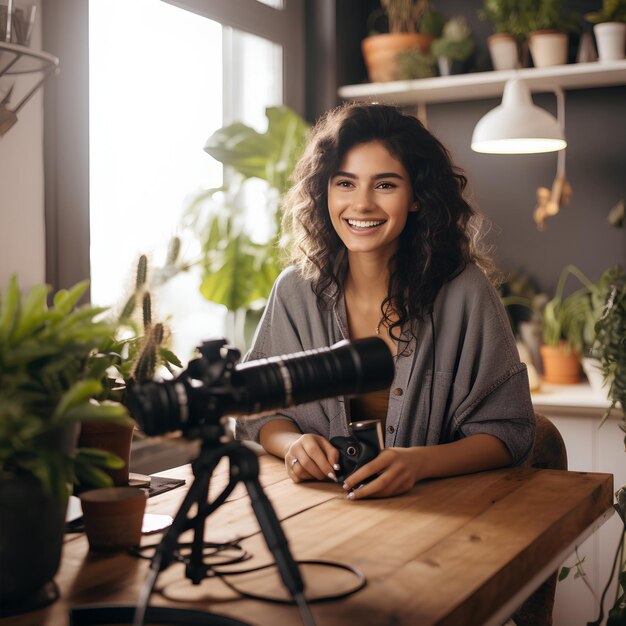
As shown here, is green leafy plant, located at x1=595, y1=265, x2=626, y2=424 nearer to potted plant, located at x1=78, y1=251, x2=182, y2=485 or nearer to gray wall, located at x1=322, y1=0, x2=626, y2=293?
potted plant, located at x1=78, y1=251, x2=182, y2=485

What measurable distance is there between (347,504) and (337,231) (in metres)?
0.75

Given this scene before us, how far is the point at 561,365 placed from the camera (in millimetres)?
3258

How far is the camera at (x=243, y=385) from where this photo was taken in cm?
92

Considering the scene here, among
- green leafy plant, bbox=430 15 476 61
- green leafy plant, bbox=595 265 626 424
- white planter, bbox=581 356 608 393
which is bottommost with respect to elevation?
white planter, bbox=581 356 608 393

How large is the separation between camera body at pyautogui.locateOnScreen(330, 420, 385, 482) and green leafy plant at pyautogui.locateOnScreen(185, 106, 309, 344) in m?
1.47

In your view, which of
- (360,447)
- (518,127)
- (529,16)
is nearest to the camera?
(360,447)

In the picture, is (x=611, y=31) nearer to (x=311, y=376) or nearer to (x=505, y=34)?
(x=505, y=34)

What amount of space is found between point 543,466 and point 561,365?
140 centimetres

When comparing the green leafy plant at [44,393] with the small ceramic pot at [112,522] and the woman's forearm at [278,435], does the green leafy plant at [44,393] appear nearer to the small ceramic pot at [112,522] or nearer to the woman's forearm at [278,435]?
the small ceramic pot at [112,522]

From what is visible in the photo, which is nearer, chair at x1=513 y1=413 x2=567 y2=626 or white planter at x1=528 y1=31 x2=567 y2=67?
chair at x1=513 y1=413 x2=567 y2=626

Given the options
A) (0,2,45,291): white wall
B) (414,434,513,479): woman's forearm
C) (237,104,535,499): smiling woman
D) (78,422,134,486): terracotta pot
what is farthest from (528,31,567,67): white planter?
(78,422,134,486): terracotta pot

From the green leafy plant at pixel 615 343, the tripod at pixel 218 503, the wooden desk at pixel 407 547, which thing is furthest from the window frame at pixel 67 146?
the tripod at pixel 218 503

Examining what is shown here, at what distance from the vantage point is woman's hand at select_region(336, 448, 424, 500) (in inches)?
54.3

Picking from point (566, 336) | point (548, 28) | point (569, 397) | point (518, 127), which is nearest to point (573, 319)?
point (566, 336)
